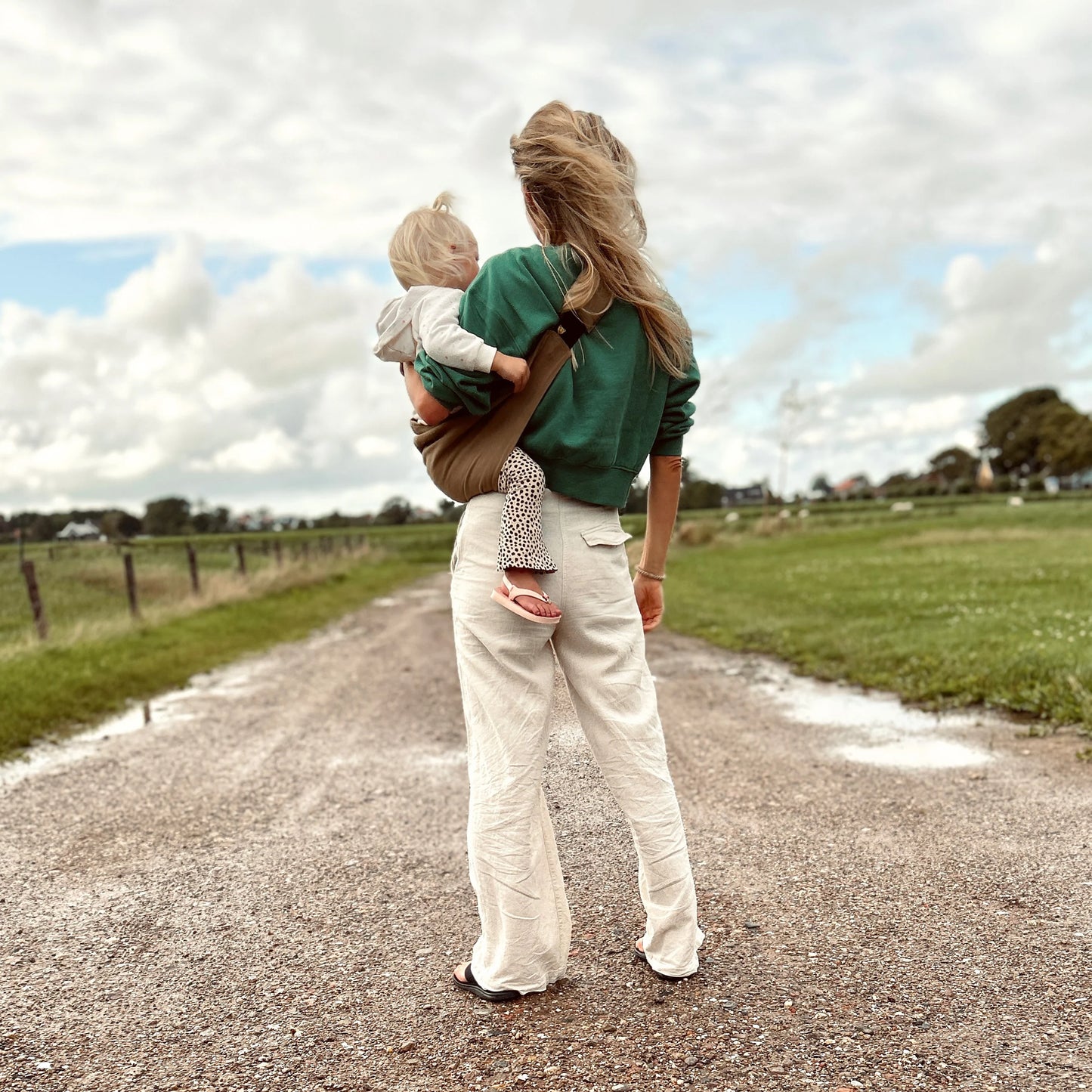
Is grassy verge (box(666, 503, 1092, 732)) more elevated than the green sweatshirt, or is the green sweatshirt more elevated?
the green sweatshirt

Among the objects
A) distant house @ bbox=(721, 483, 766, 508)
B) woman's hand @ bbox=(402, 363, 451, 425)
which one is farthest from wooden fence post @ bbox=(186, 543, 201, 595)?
distant house @ bbox=(721, 483, 766, 508)

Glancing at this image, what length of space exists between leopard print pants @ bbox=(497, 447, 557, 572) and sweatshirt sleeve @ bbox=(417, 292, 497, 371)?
0.28 m

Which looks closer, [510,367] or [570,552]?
[510,367]

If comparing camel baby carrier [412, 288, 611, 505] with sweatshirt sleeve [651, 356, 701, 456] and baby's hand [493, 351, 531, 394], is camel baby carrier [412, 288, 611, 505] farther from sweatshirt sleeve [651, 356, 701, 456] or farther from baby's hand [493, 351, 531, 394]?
sweatshirt sleeve [651, 356, 701, 456]

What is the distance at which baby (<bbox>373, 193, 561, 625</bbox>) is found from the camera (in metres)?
2.55

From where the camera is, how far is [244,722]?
8.05 metres

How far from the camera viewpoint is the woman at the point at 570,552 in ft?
8.64

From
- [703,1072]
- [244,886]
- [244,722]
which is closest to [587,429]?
[703,1072]

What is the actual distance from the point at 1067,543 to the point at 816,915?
88.1 feet

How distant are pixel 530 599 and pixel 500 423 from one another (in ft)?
1.53

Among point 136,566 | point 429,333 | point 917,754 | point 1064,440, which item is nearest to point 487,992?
point 429,333

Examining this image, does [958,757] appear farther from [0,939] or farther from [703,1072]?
[0,939]

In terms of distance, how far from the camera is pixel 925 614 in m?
12.0

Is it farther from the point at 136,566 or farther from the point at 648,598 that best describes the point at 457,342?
the point at 136,566
